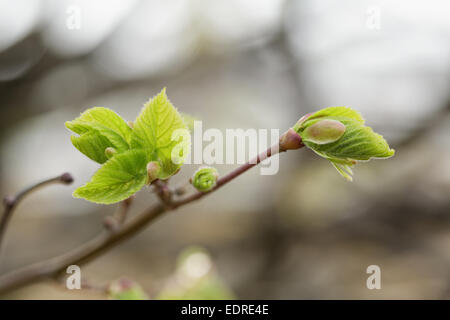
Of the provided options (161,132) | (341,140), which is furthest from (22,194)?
(341,140)

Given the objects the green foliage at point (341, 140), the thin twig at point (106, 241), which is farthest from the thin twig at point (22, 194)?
the green foliage at point (341, 140)

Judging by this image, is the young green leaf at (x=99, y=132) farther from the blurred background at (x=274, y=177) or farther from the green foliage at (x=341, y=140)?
the blurred background at (x=274, y=177)

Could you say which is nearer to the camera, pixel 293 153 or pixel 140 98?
pixel 293 153

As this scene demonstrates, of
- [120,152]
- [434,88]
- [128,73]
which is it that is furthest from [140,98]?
[120,152]

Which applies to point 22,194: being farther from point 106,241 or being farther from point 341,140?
point 341,140

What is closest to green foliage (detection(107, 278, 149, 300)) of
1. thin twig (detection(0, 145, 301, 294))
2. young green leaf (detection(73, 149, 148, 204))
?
thin twig (detection(0, 145, 301, 294))

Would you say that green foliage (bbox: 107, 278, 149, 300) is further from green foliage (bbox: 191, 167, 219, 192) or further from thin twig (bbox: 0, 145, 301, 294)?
green foliage (bbox: 191, 167, 219, 192)
